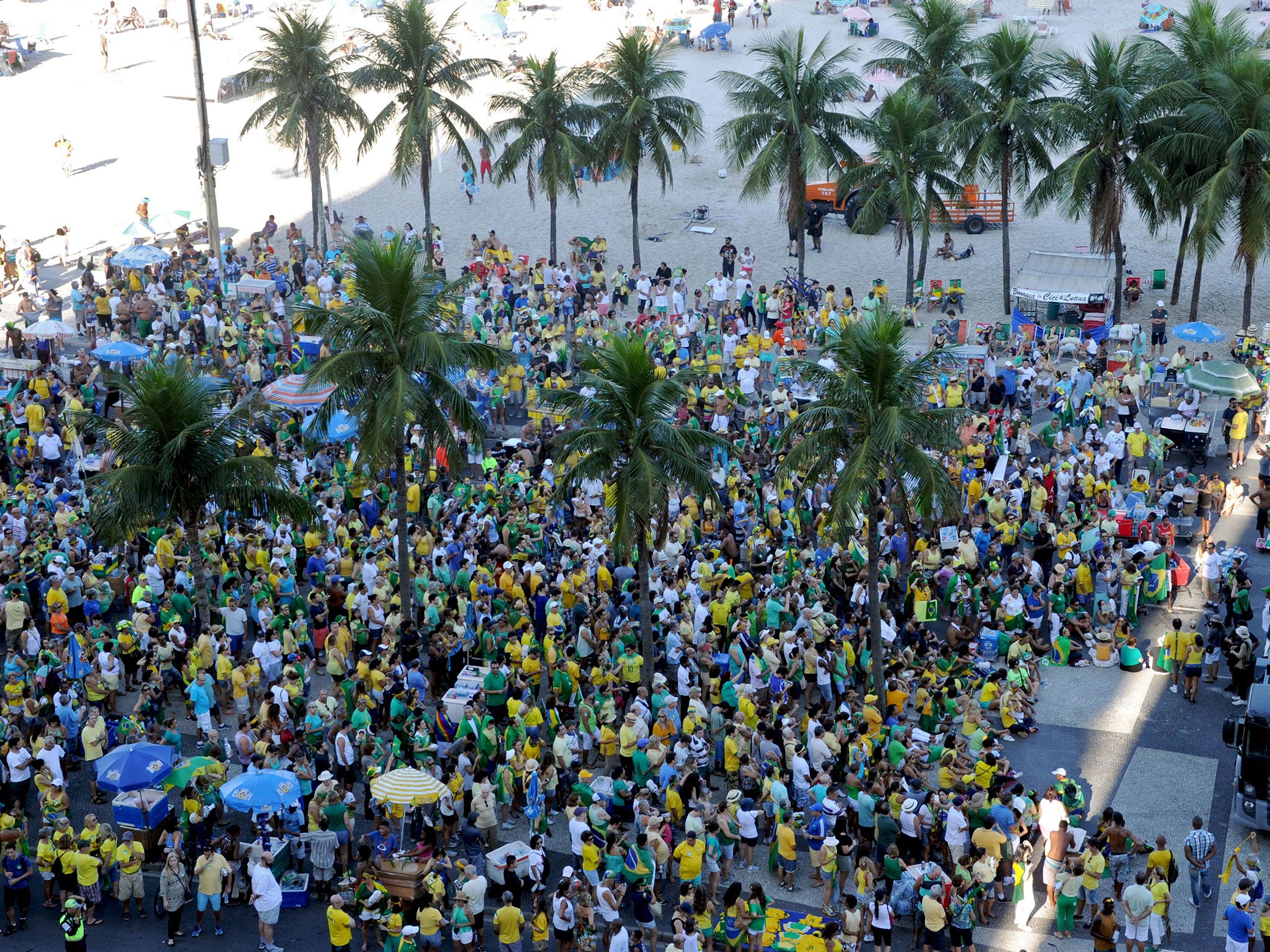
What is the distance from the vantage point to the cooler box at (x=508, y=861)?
706 inches

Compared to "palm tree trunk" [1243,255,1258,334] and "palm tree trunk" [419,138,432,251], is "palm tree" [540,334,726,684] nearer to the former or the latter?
"palm tree trunk" [419,138,432,251]

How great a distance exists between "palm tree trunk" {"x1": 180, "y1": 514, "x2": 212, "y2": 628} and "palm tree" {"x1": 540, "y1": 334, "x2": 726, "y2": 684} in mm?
5938

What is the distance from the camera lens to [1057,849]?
18203 millimetres

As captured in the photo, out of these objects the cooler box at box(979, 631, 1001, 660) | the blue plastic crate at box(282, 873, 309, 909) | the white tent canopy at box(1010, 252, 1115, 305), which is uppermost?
the white tent canopy at box(1010, 252, 1115, 305)

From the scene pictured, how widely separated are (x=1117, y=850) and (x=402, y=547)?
11172 millimetres

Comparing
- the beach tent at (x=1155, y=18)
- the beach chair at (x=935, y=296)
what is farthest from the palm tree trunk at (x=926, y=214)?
the beach tent at (x=1155, y=18)

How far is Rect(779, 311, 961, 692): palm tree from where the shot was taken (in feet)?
66.2

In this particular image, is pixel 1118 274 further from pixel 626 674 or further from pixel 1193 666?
pixel 626 674

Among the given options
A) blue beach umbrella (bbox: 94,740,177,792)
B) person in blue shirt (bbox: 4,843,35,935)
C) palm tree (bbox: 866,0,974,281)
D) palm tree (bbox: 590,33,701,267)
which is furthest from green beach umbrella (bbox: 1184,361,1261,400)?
person in blue shirt (bbox: 4,843,35,935)

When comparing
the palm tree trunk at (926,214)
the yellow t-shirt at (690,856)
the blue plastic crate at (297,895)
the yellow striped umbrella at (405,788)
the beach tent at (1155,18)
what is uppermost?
the beach tent at (1155,18)

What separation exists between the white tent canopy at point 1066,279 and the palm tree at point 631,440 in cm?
1959

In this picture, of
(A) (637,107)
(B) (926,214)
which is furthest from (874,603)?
(A) (637,107)

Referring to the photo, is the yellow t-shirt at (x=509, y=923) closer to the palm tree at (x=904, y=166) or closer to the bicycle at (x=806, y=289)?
the palm tree at (x=904, y=166)

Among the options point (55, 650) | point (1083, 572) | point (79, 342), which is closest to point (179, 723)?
point (55, 650)
